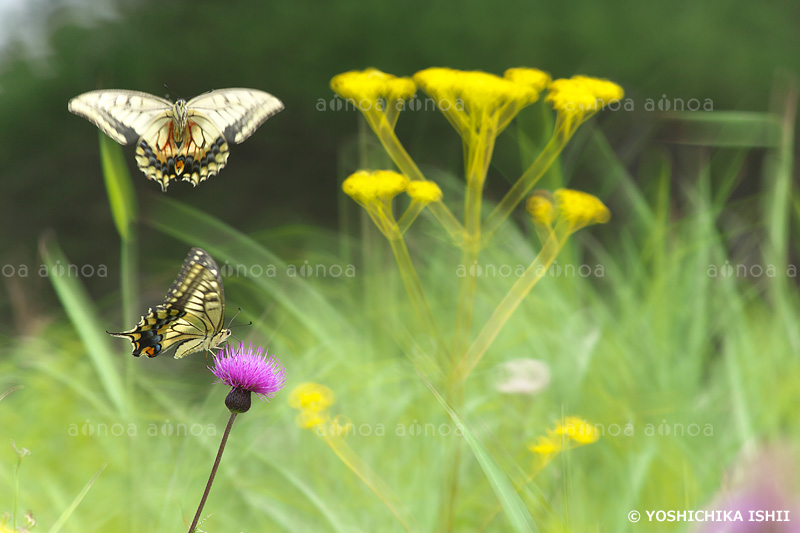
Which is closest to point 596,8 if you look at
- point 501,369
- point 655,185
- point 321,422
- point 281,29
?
point 655,185

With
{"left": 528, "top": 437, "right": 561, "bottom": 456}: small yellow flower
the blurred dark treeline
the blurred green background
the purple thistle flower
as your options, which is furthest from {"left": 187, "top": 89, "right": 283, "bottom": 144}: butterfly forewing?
the blurred dark treeline

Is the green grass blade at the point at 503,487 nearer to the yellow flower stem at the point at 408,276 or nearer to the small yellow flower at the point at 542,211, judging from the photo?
the yellow flower stem at the point at 408,276

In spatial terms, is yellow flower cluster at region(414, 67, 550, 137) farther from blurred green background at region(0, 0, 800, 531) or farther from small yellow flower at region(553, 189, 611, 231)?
blurred green background at region(0, 0, 800, 531)

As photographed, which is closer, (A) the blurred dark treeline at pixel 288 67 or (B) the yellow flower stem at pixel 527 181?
(B) the yellow flower stem at pixel 527 181

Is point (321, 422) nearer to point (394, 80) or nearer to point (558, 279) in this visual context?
point (394, 80)

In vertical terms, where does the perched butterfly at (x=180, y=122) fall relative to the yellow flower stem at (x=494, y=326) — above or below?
above

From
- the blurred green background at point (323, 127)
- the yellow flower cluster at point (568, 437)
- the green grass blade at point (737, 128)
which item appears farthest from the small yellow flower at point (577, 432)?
the blurred green background at point (323, 127)

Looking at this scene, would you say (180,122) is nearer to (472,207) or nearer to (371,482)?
(472,207)
